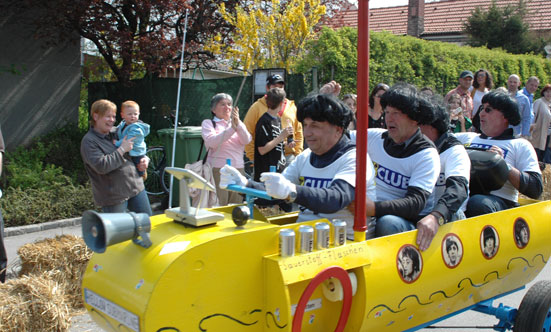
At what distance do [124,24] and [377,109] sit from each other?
5.69m

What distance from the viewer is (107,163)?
4.23 m

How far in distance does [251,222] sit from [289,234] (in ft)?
0.96

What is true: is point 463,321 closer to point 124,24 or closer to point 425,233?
point 425,233

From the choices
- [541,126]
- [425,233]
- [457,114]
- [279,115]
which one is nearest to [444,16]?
[541,126]

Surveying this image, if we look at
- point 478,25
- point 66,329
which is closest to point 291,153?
point 66,329

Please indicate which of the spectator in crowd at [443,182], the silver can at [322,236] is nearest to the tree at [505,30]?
the spectator in crowd at [443,182]

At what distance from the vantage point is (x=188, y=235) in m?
2.29

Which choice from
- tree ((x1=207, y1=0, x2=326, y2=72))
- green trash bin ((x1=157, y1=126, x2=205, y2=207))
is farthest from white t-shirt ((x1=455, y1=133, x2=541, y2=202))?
tree ((x1=207, y1=0, x2=326, y2=72))

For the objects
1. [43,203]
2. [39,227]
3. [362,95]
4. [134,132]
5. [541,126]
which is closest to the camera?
[362,95]

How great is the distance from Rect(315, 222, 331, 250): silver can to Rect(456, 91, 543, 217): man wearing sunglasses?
161cm

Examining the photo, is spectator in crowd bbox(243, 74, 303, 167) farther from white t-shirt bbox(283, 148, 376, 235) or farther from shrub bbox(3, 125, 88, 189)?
shrub bbox(3, 125, 88, 189)

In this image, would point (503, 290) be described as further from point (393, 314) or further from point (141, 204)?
point (141, 204)

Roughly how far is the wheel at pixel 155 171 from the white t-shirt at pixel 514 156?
5541mm

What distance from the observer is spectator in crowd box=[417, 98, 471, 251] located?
2812mm
